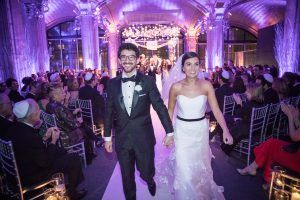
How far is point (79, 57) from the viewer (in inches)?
914

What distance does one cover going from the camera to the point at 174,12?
754 inches

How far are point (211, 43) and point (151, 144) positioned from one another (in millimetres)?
13939

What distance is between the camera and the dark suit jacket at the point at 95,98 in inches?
214

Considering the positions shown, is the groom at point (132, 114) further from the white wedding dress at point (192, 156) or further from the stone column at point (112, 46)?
the stone column at point (112, 46)

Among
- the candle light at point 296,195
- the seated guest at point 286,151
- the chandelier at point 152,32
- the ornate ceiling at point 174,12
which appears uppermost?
the ornate ceiling at point 174,12

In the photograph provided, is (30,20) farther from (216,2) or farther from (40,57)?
(216,2)

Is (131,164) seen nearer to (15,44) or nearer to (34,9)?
(15,44)

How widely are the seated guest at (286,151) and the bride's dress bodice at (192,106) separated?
3.30 ft

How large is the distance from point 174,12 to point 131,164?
59.6 ft

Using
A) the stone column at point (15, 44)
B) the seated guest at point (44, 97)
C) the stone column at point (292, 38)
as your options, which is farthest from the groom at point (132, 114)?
the stone column at point (292, 38)

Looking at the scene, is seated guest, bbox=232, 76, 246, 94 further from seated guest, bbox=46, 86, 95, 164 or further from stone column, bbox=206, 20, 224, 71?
stone column, bbox=206, 20, 224, 71

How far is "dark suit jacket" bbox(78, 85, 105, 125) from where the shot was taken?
5438mm

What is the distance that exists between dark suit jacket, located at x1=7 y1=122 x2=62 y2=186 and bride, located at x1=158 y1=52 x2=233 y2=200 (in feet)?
5.04

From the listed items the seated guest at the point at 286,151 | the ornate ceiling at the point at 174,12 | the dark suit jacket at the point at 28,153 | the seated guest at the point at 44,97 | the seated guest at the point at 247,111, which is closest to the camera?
the dark suit jacket at the point at 28,153
